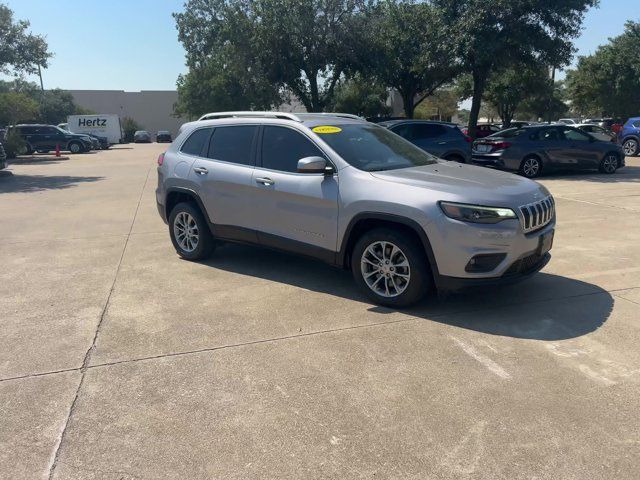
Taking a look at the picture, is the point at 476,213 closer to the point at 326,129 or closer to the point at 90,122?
the point at 326,129

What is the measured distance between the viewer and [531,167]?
49.0 feet

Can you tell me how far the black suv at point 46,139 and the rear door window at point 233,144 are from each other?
100 feet

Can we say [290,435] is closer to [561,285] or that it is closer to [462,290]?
[462,290]

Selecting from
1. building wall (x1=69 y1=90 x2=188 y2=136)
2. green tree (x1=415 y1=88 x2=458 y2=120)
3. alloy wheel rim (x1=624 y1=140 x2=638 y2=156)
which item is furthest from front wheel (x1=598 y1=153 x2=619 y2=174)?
building wall (x1=69 y1=90 x2=188 y2=136)

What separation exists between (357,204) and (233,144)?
199 cm

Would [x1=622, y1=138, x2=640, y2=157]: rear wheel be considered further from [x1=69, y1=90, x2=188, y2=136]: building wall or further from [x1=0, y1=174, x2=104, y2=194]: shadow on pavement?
[x1=69, y1=90, x2=188, y2=136]: building wall

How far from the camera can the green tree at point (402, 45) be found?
19.0 m

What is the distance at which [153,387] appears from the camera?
3697 millimetres

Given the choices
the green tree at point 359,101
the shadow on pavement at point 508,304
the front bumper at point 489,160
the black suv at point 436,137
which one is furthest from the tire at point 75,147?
the shadow on pavement at point 508,304

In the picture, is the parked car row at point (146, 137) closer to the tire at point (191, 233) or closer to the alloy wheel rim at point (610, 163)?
Answer: the alloy wheel rim at point (610, 163)

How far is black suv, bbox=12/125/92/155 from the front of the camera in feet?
111

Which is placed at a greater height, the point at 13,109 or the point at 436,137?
the point at 13,109

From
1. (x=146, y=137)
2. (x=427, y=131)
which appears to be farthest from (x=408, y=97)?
(x=146, y=137)

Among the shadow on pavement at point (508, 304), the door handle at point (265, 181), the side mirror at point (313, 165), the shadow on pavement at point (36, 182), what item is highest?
the side mirror at point (313, 165)
